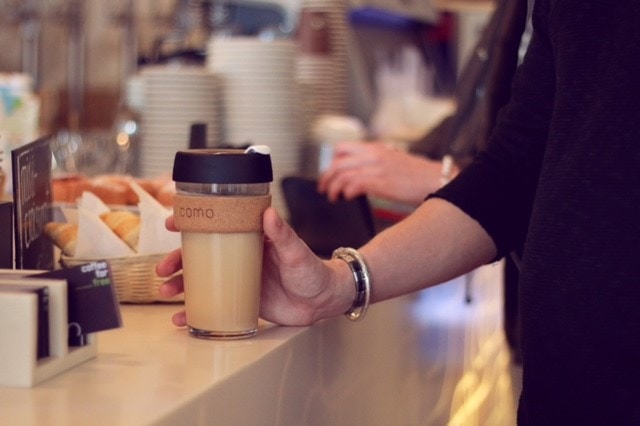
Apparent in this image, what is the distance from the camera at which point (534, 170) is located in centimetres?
134

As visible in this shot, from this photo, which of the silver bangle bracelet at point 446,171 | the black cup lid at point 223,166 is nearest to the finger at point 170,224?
the black cup lid at point 223,166

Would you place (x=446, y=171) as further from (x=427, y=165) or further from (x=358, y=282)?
(x=358, y=282)

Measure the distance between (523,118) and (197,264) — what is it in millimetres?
465

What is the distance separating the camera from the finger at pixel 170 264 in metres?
1.15

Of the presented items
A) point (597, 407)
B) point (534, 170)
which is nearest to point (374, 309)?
point (534, 170)

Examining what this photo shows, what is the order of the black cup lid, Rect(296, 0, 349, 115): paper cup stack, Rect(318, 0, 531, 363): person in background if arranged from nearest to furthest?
1. the black cup lid
2. Rect(318, 0, 531, 363): person in background
3. Rect(296, 0, 349, 115): paper cup stack

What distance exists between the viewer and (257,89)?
2.31m

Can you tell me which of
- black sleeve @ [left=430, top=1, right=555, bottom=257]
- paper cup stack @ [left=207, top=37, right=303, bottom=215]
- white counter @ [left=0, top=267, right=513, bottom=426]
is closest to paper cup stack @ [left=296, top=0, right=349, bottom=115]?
paper cup stack @ [left=207, top=37, right=303, bottom=215]

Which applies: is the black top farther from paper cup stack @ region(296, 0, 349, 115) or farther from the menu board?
paper cup stack @ region(296, 0, 349, 115)

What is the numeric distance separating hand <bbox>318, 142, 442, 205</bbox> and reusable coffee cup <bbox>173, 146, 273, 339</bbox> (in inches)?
32.9

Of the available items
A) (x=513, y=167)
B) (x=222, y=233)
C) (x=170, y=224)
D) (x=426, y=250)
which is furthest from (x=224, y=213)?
(x=513, y=167)

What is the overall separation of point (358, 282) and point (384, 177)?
70 cm

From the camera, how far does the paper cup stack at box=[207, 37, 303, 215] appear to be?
2291mm

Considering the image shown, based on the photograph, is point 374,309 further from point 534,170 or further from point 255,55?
point 255,55
